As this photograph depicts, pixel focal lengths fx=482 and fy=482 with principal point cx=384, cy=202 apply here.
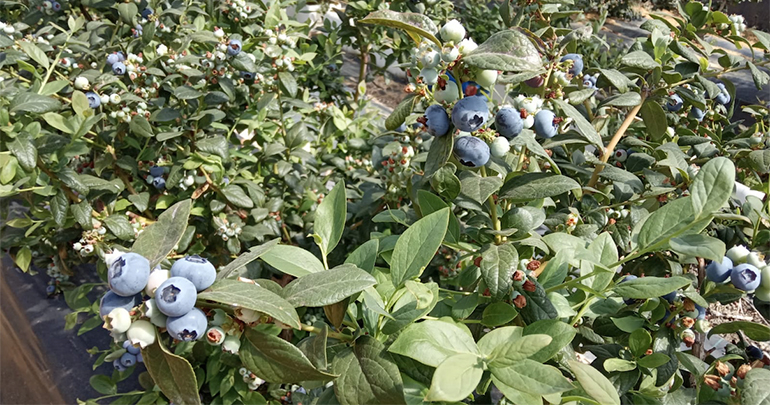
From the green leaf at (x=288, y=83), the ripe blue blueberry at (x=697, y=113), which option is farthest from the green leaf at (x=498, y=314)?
the green leaf at (x=288, y=83)

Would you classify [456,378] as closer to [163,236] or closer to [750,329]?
[163,236]

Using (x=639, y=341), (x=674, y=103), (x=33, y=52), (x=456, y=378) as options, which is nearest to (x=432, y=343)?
(x=456, y=378)

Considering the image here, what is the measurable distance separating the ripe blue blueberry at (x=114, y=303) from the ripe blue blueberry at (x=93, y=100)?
1.06m

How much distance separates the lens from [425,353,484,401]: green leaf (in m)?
0.45

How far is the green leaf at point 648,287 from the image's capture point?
0.60 meters

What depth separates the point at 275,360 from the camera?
53 centimetres

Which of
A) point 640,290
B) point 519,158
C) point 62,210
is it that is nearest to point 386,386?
point 640,290

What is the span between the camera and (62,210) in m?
1.31

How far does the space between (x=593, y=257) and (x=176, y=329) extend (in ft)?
1.84

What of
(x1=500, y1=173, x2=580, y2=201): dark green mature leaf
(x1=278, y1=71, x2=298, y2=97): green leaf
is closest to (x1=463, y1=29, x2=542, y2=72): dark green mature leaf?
(x1=500, y1=173, x2=580, y2=201): dark green mature leaf

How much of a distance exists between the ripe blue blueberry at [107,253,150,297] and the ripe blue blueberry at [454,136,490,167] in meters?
0.42

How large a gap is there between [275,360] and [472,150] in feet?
1.21

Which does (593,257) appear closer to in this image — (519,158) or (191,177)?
(519,158)

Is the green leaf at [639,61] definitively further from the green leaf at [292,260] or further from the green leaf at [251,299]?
the green leaf at [251,299]
